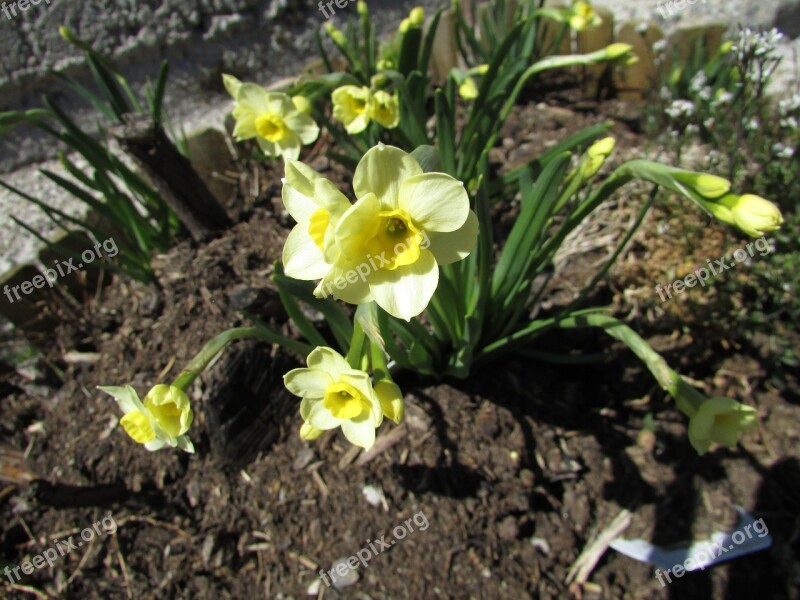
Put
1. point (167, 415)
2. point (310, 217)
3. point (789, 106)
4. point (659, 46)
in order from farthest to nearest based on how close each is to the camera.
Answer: point (659, 46), point (789, 106), point (167, 415), point (310, 217)

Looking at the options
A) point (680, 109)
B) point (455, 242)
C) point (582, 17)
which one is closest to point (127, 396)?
point (455, 242)

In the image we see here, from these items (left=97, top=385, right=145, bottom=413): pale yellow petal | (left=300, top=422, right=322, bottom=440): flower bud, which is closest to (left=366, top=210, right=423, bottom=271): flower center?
(left=300, top=422, right=322, bottom=440): flower bud

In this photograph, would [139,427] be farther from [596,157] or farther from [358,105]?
[596,157]

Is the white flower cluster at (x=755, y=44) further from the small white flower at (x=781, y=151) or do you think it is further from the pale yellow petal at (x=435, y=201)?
the pale yellow petal at (x=435, y=201)

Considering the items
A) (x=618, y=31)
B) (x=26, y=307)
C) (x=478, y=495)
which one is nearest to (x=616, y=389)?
(x=478, y=495)

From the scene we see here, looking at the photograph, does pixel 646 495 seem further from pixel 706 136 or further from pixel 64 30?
pixel 64 30

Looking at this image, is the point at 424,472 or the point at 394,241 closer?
the point at 394,241

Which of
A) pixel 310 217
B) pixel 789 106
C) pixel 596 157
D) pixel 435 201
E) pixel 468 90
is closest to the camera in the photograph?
pixel 435 201
